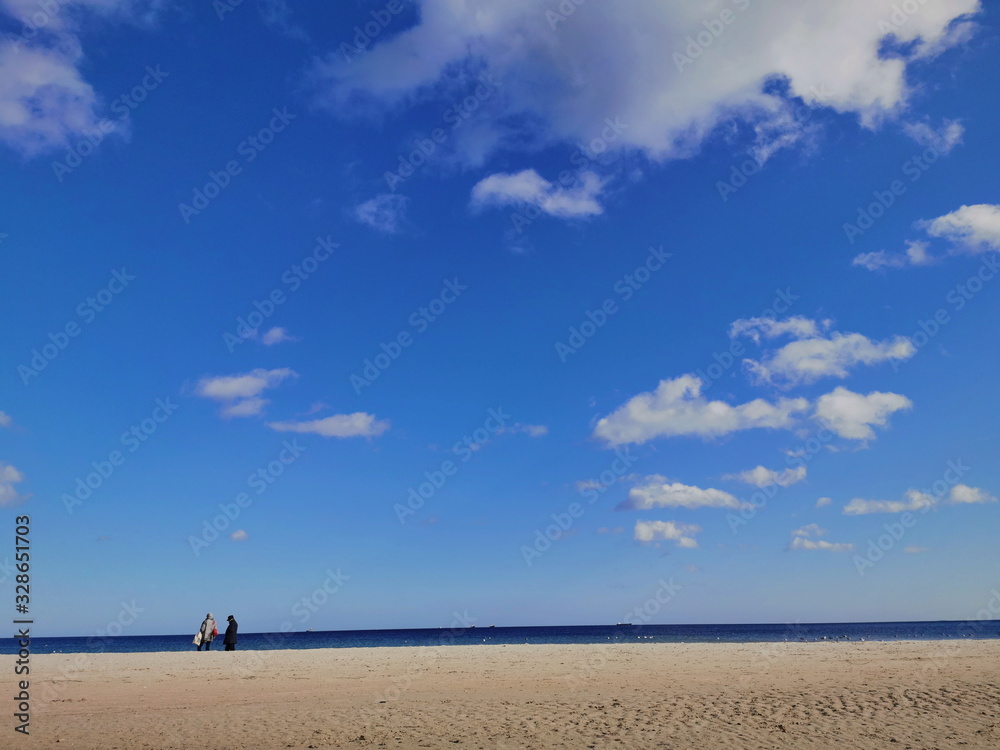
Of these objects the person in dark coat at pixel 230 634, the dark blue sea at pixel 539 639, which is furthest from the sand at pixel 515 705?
the dark blue sea at pixel 539 639

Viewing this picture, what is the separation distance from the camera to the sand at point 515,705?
1226 centimetres

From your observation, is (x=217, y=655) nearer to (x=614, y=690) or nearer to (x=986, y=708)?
(x=614, y=690)

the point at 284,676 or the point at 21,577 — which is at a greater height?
the point at 21,577

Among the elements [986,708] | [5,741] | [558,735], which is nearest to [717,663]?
[986,708]

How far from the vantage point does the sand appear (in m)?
12.3

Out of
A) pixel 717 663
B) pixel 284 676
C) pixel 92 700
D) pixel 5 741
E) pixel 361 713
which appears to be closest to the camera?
pixel 5 741

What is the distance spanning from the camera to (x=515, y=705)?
15.3 metres

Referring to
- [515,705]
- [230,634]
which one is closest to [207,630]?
[230,634]

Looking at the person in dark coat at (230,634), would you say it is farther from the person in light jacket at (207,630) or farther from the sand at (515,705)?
the sand at (515,705)

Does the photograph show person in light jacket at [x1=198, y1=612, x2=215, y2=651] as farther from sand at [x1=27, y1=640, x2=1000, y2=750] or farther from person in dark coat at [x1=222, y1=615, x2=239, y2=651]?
sand at [x1=27, y1=640, x2=1000, y2=750]

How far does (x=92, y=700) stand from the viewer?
16.3m

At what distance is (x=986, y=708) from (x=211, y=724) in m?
17.4

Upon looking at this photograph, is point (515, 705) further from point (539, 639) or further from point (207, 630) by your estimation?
point (539, 639)

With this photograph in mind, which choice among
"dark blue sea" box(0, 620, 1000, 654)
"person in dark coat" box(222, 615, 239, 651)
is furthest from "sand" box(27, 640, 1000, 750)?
"dark blue sea" box(0, 620, 1000, 654)
